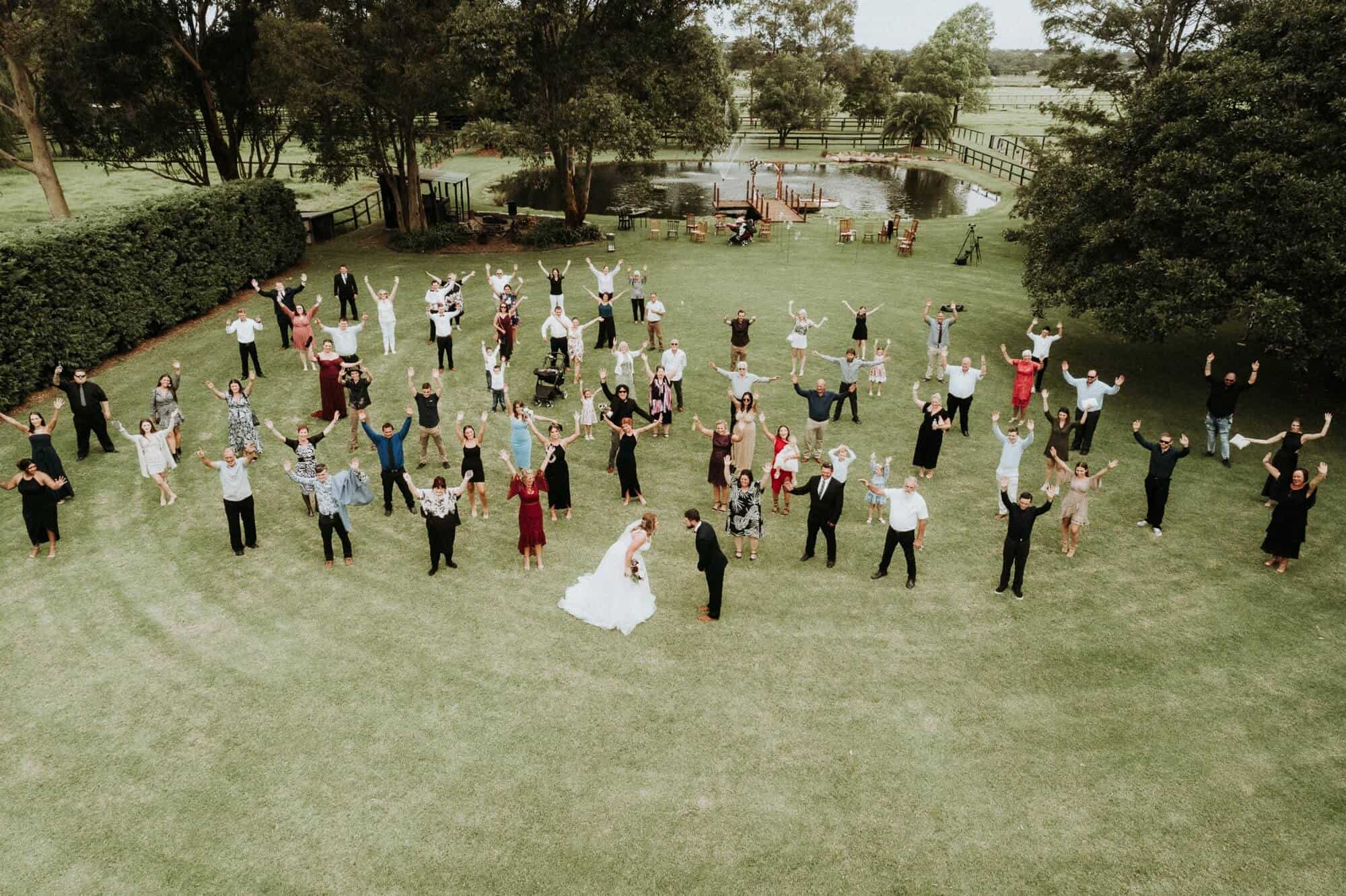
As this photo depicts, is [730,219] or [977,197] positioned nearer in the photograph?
[730,219]

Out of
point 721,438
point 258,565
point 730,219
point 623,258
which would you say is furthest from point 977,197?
point 258,565

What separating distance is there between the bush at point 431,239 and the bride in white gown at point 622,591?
892 inches

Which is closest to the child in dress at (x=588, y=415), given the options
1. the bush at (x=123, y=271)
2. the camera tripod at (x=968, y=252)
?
the bush at (x=123, y=271)

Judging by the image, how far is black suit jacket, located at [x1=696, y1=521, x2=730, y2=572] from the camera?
379 inches

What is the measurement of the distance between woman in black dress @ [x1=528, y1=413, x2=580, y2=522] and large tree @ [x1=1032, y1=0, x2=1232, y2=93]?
22431 millimetres

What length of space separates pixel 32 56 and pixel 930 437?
2547cm

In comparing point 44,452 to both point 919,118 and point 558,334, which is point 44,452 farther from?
point 919,118

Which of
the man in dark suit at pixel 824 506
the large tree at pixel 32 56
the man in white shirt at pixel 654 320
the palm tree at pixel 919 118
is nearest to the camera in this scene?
the man in dark suit at pixel 824 506

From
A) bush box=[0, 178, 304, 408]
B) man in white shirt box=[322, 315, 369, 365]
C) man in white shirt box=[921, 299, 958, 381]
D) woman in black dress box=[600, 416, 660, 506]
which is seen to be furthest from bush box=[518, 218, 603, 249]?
woman in black dress box=[600, 416, 660, 506]

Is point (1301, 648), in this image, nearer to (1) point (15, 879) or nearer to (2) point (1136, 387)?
(2) point (1136, 387)

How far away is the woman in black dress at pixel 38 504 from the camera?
1107 cm

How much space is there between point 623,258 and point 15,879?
24375 millimetres

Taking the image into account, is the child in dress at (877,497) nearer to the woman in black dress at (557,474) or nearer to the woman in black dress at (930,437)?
the woman in black dress at (930,437)

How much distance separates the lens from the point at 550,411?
1611 centimetres
